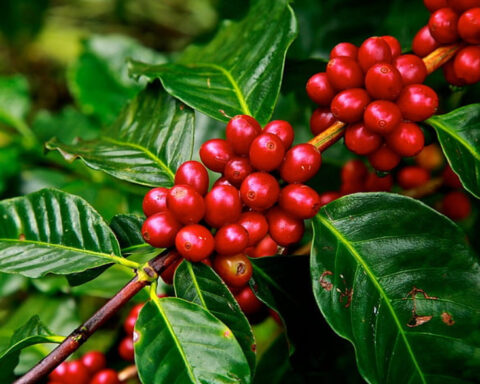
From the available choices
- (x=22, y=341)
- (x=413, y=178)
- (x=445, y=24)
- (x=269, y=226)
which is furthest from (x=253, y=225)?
(x=413, y=178)

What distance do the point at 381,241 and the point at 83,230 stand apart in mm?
588

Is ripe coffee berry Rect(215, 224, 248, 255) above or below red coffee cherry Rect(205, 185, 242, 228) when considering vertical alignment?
below

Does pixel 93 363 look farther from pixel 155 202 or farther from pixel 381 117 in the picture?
pixel 381 117

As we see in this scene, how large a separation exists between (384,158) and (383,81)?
169mm

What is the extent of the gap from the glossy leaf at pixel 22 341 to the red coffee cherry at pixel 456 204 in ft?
3.92

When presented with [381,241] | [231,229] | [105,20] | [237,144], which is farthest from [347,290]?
[105,20]

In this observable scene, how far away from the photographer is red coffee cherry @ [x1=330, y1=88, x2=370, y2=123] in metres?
1.03

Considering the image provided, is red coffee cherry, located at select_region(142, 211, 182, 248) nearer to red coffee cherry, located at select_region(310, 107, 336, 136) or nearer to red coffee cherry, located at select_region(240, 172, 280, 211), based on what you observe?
red coffee cherry, located at select_region(240, 172, 280, 211)

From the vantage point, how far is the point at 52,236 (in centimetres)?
107

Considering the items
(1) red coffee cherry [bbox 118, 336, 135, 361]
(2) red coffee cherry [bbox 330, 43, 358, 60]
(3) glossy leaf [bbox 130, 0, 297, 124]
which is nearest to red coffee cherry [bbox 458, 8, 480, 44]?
(2) red coffee cherry [bbox 330, 43, 358, 60]

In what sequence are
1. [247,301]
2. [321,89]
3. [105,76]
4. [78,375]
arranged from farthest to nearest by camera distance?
[105,76] < [78,375] < [247,301] < [321,89]

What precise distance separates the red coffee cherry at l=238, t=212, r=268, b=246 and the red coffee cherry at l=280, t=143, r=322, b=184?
0.10 m

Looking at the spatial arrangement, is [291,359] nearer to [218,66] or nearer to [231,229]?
[231,229]

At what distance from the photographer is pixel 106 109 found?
219cm
